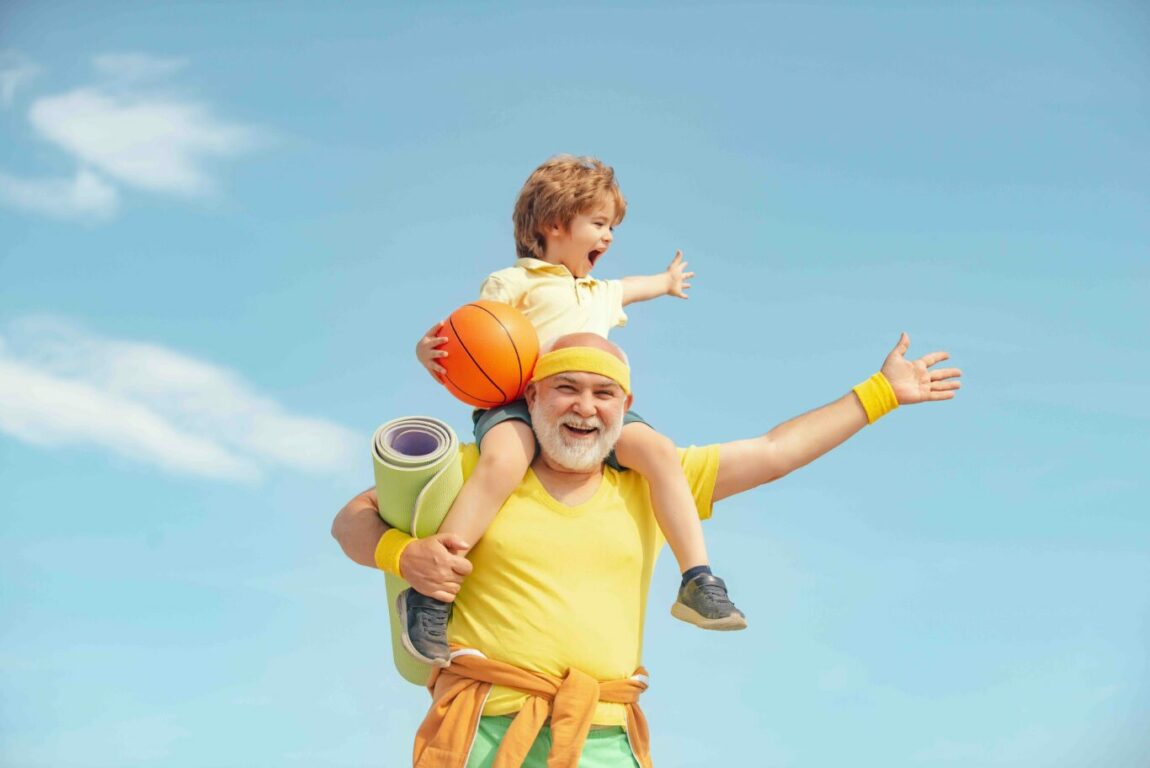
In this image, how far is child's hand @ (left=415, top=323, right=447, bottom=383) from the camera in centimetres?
633

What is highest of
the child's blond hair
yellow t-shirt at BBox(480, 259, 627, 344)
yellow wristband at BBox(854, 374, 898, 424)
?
the child's blond hair

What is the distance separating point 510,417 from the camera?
6.28m

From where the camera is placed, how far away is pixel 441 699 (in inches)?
234

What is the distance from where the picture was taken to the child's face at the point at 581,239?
6957 millimetres

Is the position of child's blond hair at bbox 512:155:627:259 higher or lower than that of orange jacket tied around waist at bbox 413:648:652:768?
higher

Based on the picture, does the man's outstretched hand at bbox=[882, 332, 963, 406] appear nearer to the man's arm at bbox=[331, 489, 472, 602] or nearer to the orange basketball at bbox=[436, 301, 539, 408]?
the orange basketball at bbox=[436, 301, 539, 408]

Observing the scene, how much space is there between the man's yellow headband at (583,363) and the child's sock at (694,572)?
0.94m

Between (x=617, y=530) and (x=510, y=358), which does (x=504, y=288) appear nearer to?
(x=510, y=358)

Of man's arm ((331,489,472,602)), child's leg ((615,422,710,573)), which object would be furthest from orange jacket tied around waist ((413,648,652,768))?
child's leg ((615,422,710,573))

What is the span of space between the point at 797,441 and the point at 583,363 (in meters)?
1.28

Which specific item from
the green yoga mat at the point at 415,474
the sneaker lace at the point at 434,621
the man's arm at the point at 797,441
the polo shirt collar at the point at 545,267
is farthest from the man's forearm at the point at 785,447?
the sneaker lace at the point at 434,621

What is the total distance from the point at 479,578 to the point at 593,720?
85 centimetres

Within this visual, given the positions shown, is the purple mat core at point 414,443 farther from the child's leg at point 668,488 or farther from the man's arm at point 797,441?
the man's arm at point 797,441

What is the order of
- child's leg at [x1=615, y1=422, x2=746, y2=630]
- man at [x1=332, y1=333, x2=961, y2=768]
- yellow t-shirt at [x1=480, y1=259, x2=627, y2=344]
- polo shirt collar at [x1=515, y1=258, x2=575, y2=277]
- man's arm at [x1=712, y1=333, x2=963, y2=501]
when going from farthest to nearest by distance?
1. polo shirt collar at [x1=515, y1=258, x2=575, y2=277]
2. yellow t-shirt at [x1=480, y1=259, x2=627, y2=344]
3. man's arm at [x1=712, y1=333, x2=963, y2=501]
4. child's leg at [x1=615, y1=422, x2=746, y2=630]
5. man at [x1=332, y1=333, x2=961, y2=768]
